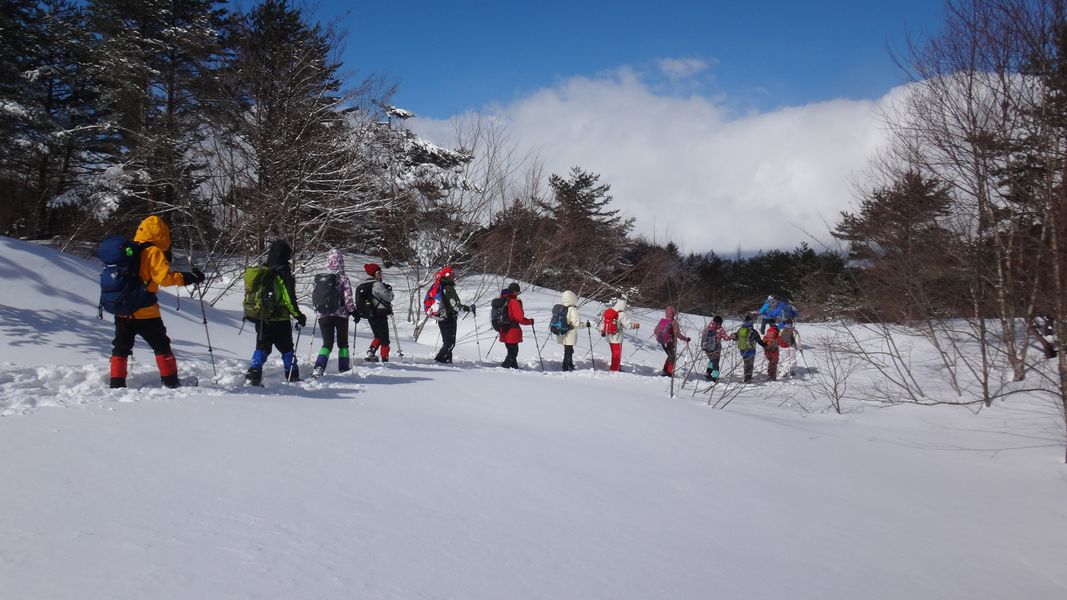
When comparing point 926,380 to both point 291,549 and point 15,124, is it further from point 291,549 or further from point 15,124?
point 15,124

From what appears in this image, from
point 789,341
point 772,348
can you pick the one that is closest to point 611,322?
point 772,348

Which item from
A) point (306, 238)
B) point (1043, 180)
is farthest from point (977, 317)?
point (306, 238)

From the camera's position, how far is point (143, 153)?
678 inches

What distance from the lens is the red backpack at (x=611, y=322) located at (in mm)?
12609

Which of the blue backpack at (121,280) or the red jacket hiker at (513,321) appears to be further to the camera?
the red jacket hiker at (513,321)

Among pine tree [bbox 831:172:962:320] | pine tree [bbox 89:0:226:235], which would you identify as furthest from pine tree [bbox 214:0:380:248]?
pine tree [bbox 831:172:962:320]

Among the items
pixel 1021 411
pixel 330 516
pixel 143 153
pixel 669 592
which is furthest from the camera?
pixel 143 153

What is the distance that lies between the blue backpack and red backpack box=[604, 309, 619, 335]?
28.5 feet

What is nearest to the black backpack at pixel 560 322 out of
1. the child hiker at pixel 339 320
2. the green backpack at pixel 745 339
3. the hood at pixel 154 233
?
the green backpack at pixel 745 339

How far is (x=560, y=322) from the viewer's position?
1215 cm

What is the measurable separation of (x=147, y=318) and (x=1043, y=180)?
430 inches

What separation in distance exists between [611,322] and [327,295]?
6200 mm

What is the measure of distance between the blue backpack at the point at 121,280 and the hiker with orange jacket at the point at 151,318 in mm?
50

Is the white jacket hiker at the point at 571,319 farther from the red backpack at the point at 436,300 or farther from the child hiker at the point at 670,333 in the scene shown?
the red backpack at the point at 436,300
